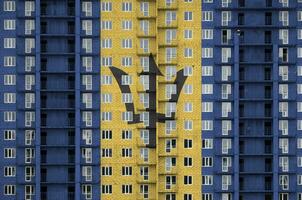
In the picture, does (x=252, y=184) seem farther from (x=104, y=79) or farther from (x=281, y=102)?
(x=104, y=79)

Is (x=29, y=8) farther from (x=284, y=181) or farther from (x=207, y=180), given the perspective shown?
(x=284, y=181)

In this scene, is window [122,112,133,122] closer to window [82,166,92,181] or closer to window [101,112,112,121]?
window [101,112,112,121]

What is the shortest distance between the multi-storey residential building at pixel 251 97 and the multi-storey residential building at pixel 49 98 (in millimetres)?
19191

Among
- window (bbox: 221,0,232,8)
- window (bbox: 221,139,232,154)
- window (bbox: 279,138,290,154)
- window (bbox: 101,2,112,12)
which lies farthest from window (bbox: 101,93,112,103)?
window (bbox: 279,138,290,154)

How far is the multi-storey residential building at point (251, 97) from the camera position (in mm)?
125188

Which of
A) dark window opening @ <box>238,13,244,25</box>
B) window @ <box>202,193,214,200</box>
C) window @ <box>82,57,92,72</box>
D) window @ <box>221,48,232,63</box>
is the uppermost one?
dark window opening @ <box>238,13,244,25</box>

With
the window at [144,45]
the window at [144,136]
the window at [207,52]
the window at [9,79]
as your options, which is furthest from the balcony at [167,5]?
the window at [9,79]

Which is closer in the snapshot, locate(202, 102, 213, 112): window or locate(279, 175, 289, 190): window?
locate(279, 175, 289, 190): window

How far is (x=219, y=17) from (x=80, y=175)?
3518 centimetres

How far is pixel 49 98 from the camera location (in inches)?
4941

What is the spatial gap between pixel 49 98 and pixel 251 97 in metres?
33.8

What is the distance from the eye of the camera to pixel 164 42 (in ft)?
414

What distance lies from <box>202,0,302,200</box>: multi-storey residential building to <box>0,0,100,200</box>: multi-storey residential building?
63.0 feet

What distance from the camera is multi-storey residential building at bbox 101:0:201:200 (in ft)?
411
